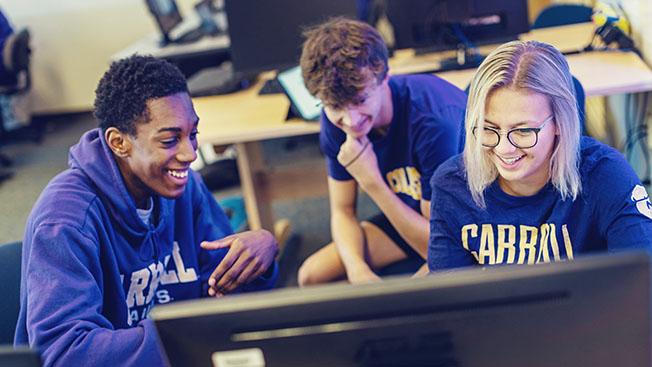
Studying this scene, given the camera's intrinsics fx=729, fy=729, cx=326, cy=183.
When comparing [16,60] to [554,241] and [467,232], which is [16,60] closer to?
[467,232]

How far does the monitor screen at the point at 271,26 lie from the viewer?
288cm

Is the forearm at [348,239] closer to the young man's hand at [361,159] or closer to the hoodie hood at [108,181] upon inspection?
the young man's hand at [361,159]

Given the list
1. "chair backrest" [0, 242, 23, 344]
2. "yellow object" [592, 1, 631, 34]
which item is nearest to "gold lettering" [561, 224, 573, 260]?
"chair backrest" [0, 242, 23, 344]

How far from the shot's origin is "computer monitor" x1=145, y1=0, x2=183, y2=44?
166 inches

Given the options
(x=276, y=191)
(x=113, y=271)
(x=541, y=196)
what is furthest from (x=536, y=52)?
(x=276, y=191)

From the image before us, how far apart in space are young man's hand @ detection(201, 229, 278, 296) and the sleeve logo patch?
2.51ft

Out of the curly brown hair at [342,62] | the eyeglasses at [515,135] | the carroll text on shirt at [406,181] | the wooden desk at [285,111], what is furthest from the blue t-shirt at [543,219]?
the wooden desk at [285,111]

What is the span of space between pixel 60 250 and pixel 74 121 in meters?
4.59

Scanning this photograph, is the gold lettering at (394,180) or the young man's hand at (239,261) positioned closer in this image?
the young man's hand at (239,261)

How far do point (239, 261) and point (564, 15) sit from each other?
2.14m

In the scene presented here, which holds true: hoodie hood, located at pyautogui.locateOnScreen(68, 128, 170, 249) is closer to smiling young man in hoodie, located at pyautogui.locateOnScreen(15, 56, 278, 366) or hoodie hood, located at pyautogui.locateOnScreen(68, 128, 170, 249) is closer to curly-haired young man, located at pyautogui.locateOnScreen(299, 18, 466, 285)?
smiling young man in hoodie, located at pyautogui.locateOnScreen(15, 56, 278, 366)

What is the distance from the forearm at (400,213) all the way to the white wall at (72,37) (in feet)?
12.7

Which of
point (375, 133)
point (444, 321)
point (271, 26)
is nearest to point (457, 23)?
point (271, 26)

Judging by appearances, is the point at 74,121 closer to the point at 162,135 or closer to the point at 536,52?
the point at 162,135
